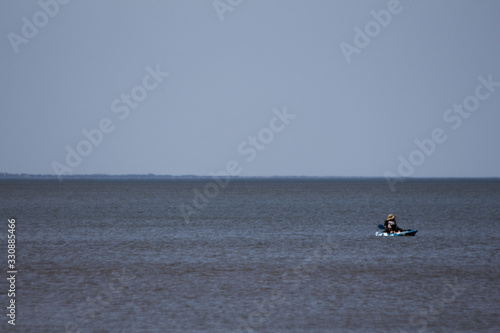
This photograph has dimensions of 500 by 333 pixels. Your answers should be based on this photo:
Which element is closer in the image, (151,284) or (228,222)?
(151,284)

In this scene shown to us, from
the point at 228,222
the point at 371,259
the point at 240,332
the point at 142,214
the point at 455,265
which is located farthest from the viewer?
the point at 142,214

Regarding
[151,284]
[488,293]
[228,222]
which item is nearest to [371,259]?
[488,293]

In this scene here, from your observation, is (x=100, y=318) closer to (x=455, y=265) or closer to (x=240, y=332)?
(x=240, y=332)

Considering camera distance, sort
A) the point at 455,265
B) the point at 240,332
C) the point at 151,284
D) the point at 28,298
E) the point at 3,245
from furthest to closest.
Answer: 1. the point at 3,245
2. the point at 455,265
3. the point at 151,284
4. the point at 28,298
5. the point at 240,332

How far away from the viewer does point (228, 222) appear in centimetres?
6366

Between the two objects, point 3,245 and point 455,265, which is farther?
point 3,245

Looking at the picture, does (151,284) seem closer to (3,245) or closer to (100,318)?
(100,318)

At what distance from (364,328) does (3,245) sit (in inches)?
1129

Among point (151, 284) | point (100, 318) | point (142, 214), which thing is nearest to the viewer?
point (100, 318)

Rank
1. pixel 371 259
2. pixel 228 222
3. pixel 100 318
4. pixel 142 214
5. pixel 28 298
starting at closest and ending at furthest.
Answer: pixel 100 318 → pixel 28 298 → pixel 371 259 → pixel 228 222 → pixel 142 214

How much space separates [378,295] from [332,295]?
5.56 ft

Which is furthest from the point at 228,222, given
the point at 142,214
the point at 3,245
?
the point at 3,245

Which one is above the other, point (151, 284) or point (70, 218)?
point (70, 218)

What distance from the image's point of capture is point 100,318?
22.0 m
